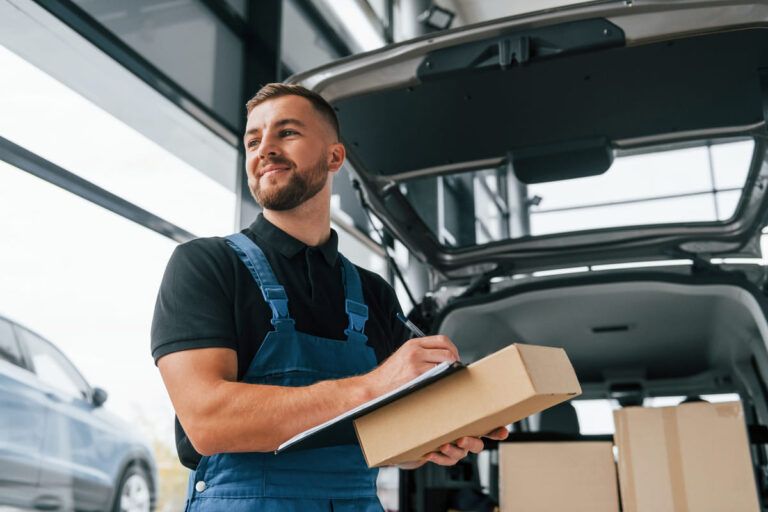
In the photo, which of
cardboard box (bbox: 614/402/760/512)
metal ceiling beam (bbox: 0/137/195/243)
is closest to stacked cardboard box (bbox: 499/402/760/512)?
cardboard box (bbox: 614/402/760/512)

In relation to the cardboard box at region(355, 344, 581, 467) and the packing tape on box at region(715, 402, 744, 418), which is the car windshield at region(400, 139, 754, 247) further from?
the cardboard box at region(355, 344, 581, 467)

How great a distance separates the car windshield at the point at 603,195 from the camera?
2066 mm

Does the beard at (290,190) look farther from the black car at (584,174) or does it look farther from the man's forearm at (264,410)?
the man's forearm at (264,410)

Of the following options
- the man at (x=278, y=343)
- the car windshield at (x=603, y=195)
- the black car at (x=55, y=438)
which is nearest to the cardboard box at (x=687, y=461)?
the car windshield at (x=603, y=195)

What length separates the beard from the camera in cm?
153

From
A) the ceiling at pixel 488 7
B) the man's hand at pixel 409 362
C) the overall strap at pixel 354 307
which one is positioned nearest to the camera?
the man's hand at pixel 409 362

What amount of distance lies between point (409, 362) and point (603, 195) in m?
1.31

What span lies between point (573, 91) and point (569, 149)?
0.24 m

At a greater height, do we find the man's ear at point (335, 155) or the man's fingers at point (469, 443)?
the man's ear at point (335, 155)

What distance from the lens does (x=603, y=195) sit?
7.34ft

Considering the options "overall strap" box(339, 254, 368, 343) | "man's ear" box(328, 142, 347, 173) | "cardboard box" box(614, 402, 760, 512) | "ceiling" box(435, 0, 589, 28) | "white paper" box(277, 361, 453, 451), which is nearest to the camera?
"white paper" box(277, 361, 453, 451)

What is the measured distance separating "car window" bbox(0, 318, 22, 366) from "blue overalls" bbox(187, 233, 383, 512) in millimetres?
1493

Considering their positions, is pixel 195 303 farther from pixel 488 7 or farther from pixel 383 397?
pixel 488 7

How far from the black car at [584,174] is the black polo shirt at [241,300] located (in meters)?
0.48
